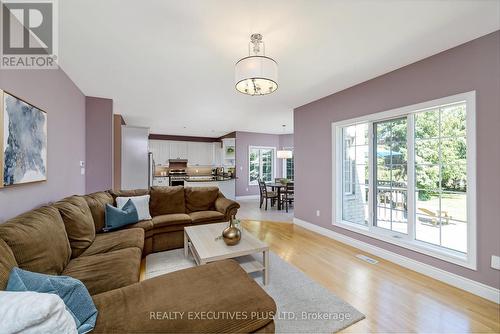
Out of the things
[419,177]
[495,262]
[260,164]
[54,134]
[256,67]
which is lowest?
[495,262]

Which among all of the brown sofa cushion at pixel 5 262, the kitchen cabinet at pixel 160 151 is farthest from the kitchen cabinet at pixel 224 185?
the brown sofa cushion at pixel 5 262

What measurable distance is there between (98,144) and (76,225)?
2.41 m

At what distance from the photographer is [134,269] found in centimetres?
180

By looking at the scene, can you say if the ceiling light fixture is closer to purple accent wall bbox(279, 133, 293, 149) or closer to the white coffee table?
the white coffee table

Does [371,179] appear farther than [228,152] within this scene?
No

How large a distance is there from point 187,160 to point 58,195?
19.9 feet

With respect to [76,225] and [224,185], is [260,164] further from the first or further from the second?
[76,225]

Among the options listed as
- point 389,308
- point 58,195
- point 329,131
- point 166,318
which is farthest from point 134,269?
point 329,131

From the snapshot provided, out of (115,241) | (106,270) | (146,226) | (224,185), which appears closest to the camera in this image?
(106,270)

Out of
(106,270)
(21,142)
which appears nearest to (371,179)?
(106,270)

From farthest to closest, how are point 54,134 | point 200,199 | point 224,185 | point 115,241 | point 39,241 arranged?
point 224,185, point 200,199, point 54,134, point 115,241, point 39,241

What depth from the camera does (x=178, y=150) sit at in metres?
8.61

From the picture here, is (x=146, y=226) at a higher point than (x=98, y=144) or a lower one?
lower

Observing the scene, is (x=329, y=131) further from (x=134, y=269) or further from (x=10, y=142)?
(x=10, y=142)
